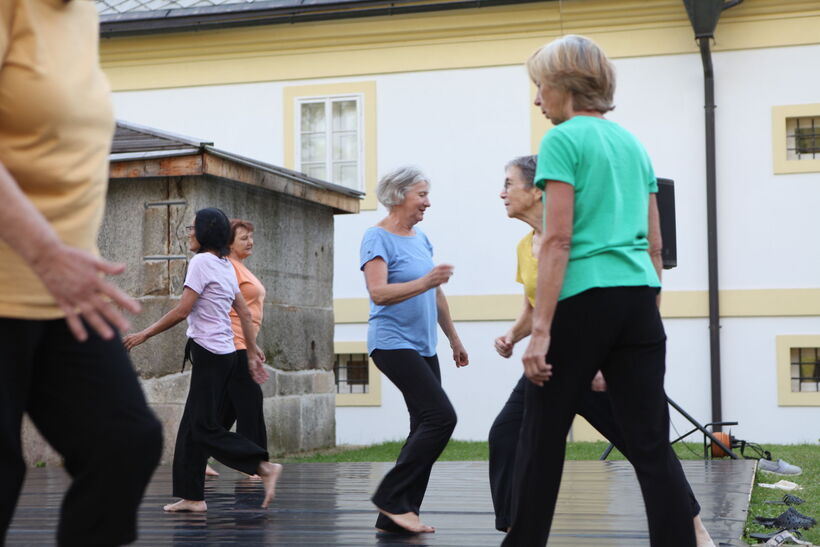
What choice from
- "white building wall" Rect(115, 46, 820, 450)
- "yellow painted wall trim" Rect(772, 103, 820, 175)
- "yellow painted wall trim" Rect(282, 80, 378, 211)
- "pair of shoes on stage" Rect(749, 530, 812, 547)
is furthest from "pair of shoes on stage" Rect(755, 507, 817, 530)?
"yellow painted wall trim" Rect(282, 80, 378, 211)

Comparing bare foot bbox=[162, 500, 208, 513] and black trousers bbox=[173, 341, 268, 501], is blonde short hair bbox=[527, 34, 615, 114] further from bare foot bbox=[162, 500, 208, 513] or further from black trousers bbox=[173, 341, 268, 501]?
bare foot bbox=[162, 500, 208, 513]

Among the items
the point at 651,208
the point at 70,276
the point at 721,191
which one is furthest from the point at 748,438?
the point at 70,276

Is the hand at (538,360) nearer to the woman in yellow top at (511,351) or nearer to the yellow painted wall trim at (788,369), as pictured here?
the woman in yellow top at (511,351)

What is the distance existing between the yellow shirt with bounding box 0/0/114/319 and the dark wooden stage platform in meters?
3.32

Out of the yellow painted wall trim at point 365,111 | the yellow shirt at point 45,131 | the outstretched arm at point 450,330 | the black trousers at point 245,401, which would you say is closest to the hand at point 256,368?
the black trousers at point 245,401

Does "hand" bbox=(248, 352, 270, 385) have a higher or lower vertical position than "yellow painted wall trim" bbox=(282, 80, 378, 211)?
lower

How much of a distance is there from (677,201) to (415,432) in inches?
421

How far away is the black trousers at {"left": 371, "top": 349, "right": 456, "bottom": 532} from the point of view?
6.11m

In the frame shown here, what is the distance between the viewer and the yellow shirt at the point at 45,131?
2697 millimetres

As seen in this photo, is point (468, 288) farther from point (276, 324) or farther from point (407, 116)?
point (276, 324)

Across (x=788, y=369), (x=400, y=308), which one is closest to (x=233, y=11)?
(x=788, y=369)

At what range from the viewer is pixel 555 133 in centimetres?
400

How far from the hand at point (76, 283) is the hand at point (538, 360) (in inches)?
64.2

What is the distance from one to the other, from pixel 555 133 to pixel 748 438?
12497 mm
